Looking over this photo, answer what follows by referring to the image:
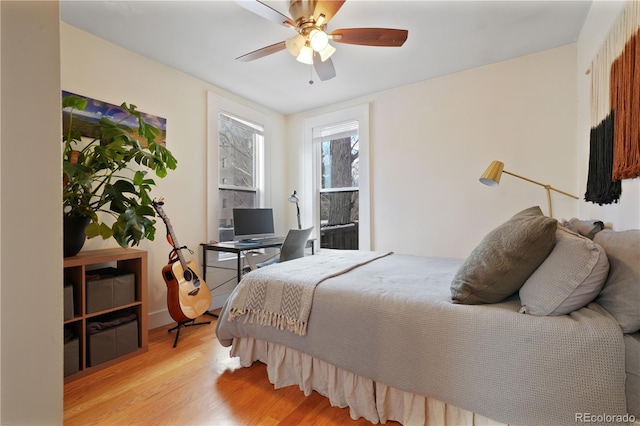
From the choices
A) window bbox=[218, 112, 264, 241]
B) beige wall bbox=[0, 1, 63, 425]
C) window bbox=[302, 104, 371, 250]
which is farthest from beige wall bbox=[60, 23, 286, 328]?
beige wall bbox=[0, 1, 63, 425]

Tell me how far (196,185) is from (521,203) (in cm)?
322

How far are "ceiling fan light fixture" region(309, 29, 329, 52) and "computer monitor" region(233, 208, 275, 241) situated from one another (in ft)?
6.35

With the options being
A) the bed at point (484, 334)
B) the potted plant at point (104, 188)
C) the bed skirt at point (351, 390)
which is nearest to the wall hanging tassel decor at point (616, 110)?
the bed at point (484, 334)

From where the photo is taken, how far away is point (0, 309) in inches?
18.2

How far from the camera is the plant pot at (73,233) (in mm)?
1739

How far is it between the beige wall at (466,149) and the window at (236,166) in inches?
58.4

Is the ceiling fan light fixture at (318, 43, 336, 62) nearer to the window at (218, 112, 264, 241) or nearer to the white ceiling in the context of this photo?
the white ceiling

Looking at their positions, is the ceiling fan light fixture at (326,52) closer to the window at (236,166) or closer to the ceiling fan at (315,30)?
the ceiling fan at (315,30)

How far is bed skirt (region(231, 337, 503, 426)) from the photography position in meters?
1.21

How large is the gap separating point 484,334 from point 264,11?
6.48 feet

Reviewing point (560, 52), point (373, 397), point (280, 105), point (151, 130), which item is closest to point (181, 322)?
point (151, 130)

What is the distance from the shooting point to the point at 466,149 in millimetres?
2830

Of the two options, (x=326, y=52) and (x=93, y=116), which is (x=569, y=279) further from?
(x=93, y=116)

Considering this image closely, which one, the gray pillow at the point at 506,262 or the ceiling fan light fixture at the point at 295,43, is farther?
the ceiling fan light fixture at the point at 295,43
